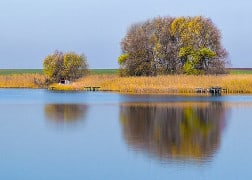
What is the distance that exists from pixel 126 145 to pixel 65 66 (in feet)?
145

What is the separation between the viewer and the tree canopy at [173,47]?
49750 mm

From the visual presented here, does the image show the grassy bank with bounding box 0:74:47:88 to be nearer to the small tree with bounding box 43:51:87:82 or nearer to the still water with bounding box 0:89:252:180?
the small tree with bounding box 43:51:87:82

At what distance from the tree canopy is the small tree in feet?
24.4

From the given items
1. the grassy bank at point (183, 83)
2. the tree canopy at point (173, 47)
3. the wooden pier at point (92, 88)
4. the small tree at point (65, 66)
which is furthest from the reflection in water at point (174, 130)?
the small tree at point (65, 66)

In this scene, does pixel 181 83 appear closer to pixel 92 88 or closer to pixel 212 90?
pixel 212 90

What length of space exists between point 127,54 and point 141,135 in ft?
Answer: 116

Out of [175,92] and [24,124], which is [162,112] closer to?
[24,124]

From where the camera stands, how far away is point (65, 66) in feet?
193

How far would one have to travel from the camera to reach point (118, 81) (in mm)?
48406

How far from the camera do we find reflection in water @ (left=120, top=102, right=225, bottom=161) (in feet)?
46.8

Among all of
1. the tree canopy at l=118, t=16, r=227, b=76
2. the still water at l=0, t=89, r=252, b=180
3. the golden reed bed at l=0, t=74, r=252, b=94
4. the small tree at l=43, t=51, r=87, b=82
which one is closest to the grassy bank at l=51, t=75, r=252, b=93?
the golden reed bed at l=0, t=74, r=252, b=94

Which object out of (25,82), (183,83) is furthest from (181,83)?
(25,82)

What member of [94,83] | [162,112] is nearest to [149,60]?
[94,83]

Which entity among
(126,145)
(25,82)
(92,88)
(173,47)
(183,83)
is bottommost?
(126,145)
